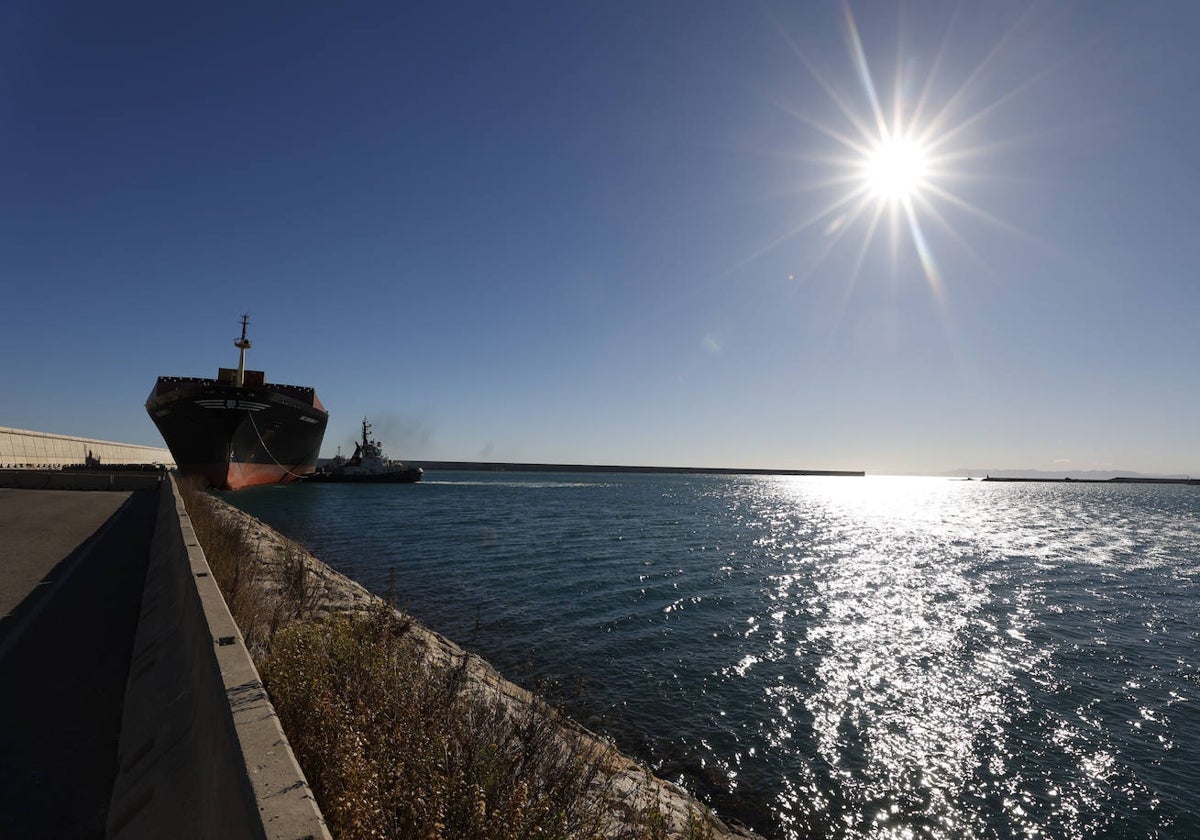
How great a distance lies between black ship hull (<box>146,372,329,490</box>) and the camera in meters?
45.9

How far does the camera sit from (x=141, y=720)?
17.7 ft

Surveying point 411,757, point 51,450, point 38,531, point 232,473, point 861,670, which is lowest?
point 861,670

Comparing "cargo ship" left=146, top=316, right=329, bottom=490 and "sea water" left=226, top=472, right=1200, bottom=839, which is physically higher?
"cargo ship" left=146, top=316, right=329, bottom=490

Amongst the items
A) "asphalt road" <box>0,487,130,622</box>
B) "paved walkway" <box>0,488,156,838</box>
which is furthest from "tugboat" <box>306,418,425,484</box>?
"paved walkway" <box>0,488,156,838</box>

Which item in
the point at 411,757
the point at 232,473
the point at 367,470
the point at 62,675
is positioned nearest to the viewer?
the point at 411,757

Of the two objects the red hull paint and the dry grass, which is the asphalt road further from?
the red hull paint

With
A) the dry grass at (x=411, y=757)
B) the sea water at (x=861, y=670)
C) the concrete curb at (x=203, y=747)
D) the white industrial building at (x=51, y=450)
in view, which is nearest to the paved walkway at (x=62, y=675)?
the concrete curb at (x=203, y=747)

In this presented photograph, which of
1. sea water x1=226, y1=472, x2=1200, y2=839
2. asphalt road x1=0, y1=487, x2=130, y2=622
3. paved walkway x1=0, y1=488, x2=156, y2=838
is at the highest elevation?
asphalt road x1=0, y1=487, x2=130, y2=622

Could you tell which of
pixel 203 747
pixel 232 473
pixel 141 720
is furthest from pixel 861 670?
pixel 232 473

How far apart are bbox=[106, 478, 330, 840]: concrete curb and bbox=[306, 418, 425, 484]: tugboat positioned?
288 feet

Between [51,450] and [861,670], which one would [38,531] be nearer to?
[861,670]

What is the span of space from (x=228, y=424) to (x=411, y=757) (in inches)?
2062

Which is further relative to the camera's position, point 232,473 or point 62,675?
point 232,473

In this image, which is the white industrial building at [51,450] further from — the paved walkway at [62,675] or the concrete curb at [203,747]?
the concrete curb at [203,747]
